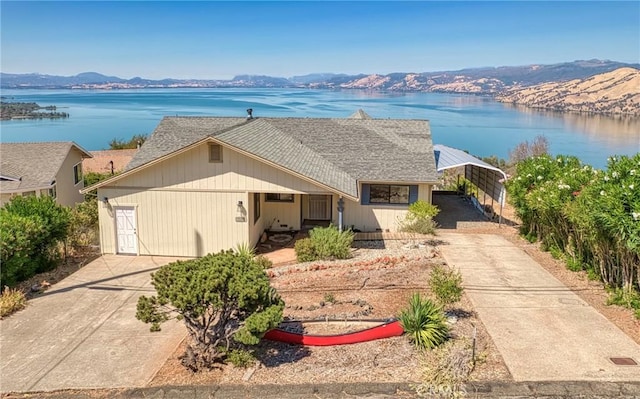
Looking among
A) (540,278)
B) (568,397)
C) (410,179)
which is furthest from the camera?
(410,179)

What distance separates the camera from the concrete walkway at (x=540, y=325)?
28.7 ft

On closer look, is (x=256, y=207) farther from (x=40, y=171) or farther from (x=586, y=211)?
(x=40, y=171)

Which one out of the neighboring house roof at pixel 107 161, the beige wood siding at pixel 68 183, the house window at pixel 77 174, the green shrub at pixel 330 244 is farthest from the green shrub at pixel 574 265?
the neighboring house roof at pixel 107 161

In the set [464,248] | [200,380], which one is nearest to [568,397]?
[200,380]

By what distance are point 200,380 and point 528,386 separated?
555 cm

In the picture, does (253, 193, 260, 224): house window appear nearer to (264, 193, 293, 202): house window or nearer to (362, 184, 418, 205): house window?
(264, 193, 293, 202): house window

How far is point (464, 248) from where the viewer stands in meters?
17.2

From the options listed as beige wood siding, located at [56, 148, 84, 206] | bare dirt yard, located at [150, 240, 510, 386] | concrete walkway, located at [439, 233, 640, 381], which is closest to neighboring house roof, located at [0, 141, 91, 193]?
beige wood siding, located at [56, 148, 84, 206]

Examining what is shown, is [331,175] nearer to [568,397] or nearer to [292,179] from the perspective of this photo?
[292,179]

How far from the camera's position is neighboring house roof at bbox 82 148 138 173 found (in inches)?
1436

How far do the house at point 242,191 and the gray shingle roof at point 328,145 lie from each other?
0.08m

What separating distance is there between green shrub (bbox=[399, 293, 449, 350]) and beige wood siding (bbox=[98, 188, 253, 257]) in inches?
307

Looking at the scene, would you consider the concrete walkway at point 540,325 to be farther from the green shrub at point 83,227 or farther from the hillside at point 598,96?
the hillside at point 598,96

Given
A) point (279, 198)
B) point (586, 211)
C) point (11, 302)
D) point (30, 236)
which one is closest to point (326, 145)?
point (279, 198)
